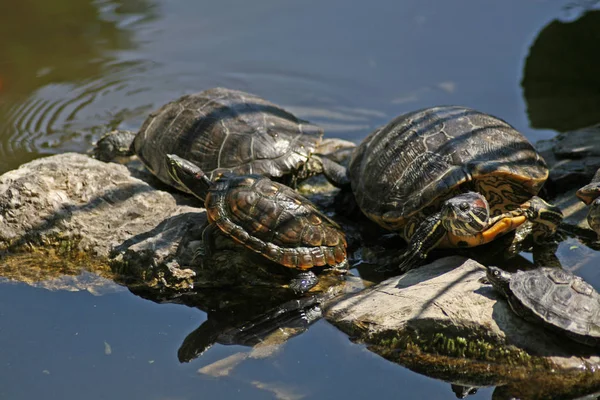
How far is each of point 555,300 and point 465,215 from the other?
0.89m

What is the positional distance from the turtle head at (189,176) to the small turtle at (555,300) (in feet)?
7.89

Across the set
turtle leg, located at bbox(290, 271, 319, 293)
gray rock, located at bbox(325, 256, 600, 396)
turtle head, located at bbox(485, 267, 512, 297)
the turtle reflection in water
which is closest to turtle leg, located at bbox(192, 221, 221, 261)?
the turtle reflection in water

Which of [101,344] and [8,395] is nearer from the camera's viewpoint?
[8,395]

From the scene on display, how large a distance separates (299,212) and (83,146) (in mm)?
3751

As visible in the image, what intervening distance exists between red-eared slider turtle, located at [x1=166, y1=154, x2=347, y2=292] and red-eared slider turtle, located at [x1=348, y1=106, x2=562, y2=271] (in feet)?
1.81

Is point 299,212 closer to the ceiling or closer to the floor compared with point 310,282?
closer to the ceiling

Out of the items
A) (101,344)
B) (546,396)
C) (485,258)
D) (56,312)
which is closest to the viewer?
(546,396)

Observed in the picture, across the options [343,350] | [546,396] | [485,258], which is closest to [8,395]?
[343,350]

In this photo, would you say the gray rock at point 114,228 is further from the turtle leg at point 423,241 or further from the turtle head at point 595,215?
the turtle head at point 595,215

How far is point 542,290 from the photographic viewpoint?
445cm

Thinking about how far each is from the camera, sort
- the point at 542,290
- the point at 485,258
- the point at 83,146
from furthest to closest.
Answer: the point at 83,146
the point at 485,258
the point at 542,290

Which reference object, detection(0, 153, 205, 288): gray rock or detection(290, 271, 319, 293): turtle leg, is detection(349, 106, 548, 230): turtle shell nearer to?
detection(290, 271, 319, 293): turtle leg

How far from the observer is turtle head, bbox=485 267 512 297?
4.56 m

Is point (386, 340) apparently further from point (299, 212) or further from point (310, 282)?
point (299, 212)
